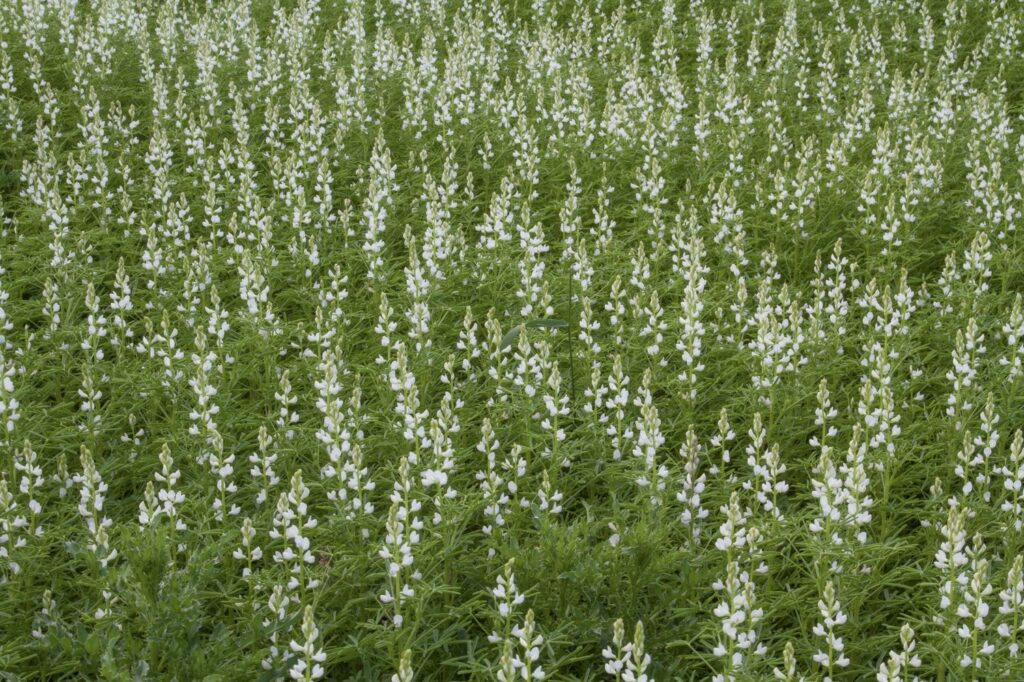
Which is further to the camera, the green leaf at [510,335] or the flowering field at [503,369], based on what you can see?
the green leaf at [510,335]

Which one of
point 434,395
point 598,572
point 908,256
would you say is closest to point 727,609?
point 598,572

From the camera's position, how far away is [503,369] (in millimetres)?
6406

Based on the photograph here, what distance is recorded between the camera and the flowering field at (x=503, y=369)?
4.65m

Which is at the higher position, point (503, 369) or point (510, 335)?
point (510, 335)

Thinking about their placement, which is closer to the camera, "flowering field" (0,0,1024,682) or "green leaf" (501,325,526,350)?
"flowering field" (0,0,1024,682)

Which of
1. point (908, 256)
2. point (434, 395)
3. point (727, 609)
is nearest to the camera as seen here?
point (727, 609)

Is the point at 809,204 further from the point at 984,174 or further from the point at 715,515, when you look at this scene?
the point at 715,515

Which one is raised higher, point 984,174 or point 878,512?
point 984,174

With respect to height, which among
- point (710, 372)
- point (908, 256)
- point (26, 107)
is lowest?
point (710, 372)

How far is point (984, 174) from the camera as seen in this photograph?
8773 millimetres

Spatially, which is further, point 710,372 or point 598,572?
point 710,372

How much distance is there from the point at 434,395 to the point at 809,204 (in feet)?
12.1

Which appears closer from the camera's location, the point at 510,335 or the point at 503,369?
the point at 510,335

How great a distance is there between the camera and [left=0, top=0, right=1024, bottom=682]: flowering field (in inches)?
183
